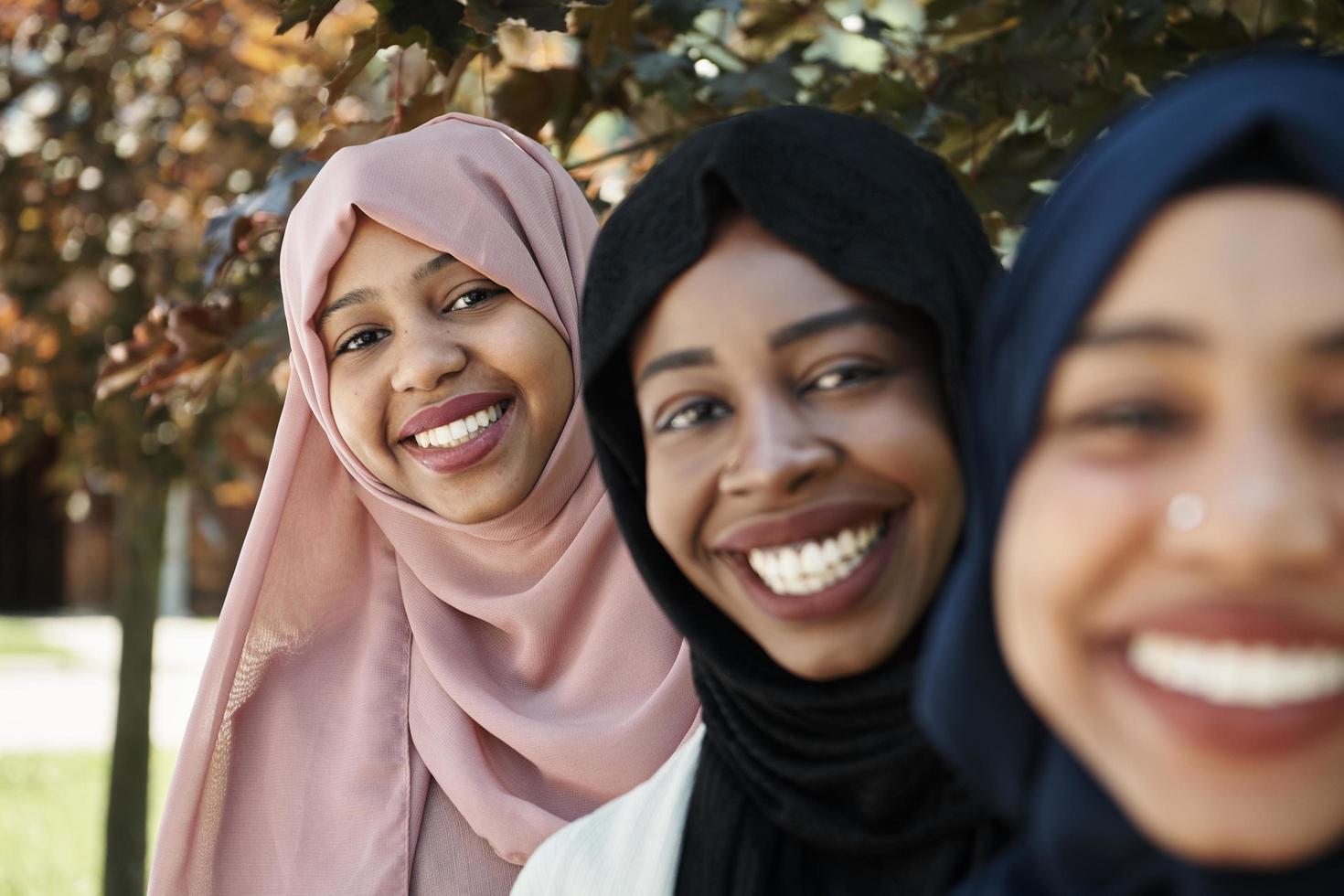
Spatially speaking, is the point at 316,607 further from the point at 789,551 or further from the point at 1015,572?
the point at 1015,572

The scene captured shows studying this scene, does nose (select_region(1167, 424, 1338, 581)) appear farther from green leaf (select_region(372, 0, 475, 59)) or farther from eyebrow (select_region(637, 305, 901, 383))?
green leaf (select_region(372, 0, 475, 59))

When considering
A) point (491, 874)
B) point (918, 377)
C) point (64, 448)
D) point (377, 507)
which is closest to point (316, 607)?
point (377, 507)

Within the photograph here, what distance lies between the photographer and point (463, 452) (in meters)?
A: 2.57

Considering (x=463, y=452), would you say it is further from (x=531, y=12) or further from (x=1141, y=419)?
(x=1141, y=419)

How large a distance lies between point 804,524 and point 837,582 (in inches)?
3.1

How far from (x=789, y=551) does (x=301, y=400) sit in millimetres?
1476

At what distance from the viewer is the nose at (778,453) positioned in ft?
5.20

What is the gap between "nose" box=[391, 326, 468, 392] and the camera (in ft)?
8.22

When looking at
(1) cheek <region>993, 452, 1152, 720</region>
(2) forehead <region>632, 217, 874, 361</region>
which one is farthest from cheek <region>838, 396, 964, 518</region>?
(1) cheek <region>993, 452, 1152, 720</region>

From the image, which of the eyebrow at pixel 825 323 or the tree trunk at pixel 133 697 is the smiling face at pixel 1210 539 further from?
the tree trunk at pixel 133 697

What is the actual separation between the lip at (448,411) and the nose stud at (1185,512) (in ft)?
5.37

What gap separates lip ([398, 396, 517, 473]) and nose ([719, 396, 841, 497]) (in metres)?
1.01

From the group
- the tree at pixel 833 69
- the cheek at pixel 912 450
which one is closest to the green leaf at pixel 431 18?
the tree at pixel 833 69

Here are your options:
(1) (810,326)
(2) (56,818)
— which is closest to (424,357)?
(1) (810,326)
